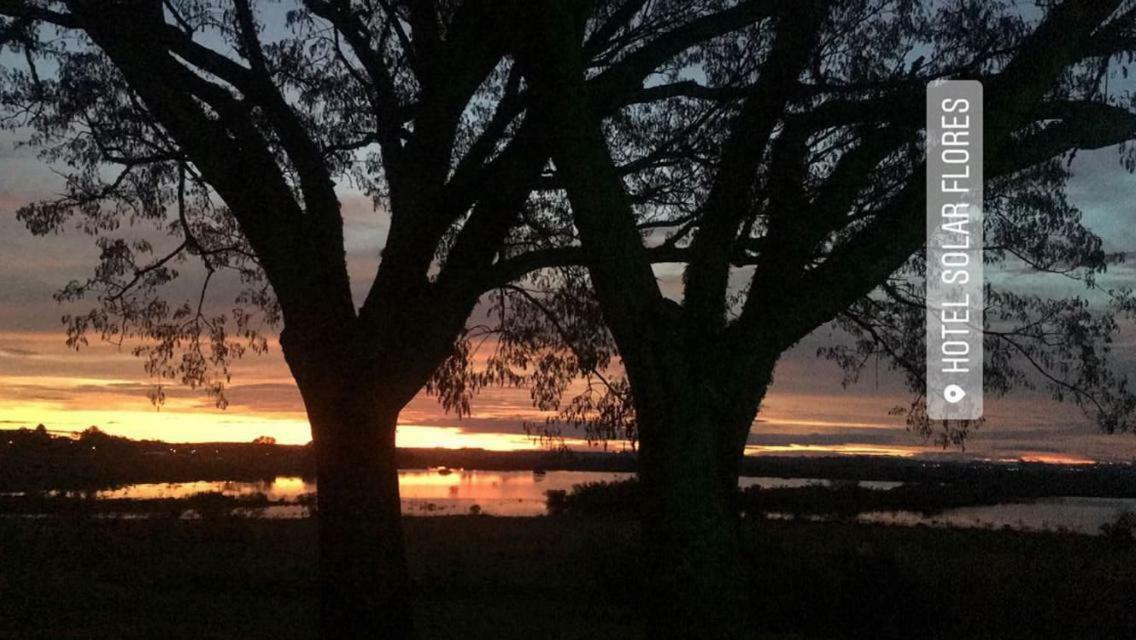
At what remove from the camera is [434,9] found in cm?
1087

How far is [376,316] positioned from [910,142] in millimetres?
4479

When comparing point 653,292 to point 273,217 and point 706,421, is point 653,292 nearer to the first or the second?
point 706,421

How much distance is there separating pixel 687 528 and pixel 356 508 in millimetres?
3054

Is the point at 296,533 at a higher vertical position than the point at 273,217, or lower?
lower

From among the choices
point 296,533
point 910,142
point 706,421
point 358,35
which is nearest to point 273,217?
point 358,35

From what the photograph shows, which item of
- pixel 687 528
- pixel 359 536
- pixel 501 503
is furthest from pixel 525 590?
pixel 501 503

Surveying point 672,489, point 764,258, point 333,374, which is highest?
point 764,258

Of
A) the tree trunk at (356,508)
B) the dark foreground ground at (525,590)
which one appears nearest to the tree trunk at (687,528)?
the tree trunk at (356,508)

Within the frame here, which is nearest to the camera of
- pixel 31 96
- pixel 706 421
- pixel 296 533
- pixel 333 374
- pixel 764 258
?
pixel 706 421

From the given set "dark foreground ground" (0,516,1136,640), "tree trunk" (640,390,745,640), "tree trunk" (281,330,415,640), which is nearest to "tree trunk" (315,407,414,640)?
"tree trunk" (281,330,415,640)

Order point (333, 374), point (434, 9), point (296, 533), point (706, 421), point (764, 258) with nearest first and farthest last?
point (706, 421) → point (764, 258) → point (333, 374) → point (434, 9) → point (296, 533)

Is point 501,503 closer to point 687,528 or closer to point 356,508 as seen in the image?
point 356,508

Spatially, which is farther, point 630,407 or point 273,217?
point 630,407

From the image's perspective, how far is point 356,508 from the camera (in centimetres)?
905
